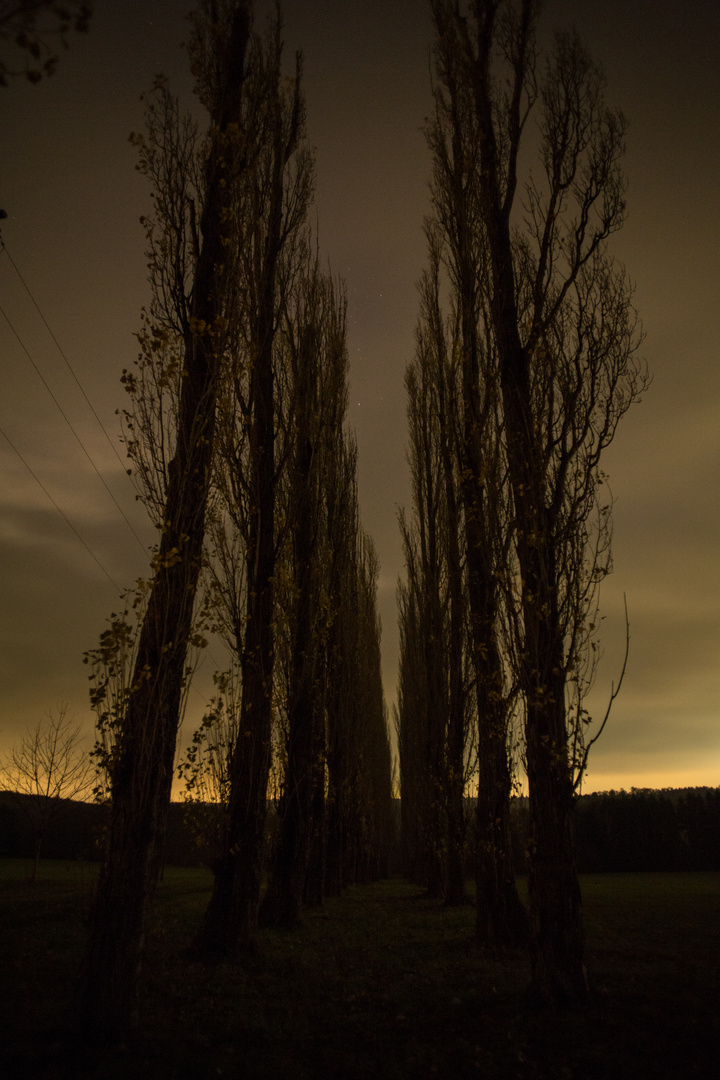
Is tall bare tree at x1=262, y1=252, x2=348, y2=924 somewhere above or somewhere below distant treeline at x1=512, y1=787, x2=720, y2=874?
above

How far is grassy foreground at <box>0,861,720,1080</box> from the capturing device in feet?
11.7

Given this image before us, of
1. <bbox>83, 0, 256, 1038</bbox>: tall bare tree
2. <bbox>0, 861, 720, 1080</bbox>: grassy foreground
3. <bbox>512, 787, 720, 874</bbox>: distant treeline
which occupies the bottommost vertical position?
<bbox>512, 787, 720, 874</bbox>: distant treeline

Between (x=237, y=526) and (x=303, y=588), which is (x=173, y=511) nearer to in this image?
(x=237, y=526)

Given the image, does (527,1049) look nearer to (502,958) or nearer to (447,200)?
(502,958)

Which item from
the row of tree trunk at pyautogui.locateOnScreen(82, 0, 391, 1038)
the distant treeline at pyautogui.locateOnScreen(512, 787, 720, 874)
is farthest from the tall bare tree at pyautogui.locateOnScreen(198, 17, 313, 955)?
the distant treeline at pyautogui.locateOnScreen(512, 787, 720, 874)

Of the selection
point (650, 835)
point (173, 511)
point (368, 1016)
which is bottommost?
point (650, 835)

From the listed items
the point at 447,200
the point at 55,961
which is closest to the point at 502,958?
the point at 55,961

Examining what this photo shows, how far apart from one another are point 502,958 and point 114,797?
5108 millimetres

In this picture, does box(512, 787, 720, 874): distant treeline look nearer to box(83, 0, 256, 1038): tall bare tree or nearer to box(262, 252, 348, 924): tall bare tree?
box(262, 252, 348, 924): tall bare tree

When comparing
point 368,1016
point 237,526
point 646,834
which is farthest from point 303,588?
point 646,834

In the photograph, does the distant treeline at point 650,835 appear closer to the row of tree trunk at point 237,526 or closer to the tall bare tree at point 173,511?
the row of tree trunk at point 237,526

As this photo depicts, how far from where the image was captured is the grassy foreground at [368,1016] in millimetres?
3578

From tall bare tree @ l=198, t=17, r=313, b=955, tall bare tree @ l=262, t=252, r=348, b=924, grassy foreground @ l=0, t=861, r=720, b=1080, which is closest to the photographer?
grassy foreground @ l=0, t=861, r=720, b=1080

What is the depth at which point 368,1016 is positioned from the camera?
15.3 ft
